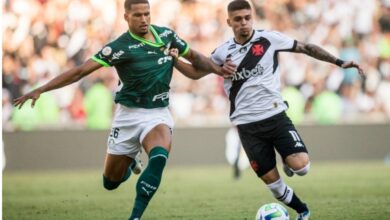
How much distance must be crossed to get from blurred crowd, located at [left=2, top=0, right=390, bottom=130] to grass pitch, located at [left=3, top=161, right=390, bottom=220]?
6.00 feet

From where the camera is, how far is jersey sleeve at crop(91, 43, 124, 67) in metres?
8.57

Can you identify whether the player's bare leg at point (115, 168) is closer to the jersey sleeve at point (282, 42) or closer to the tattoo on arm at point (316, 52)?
the jersey sleeve at point (282, 42)

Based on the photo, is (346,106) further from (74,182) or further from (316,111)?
(74,182)

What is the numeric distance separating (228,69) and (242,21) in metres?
0.55

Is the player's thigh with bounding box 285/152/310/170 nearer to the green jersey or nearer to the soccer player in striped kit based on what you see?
the soccer player in striped kit

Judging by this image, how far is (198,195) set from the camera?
1364cm

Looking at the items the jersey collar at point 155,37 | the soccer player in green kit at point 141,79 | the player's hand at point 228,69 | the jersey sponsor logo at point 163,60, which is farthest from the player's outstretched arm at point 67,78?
the player's hand at point 228,69

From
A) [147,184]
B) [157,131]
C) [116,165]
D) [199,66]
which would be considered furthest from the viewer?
[116,165]

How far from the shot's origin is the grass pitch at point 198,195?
10.4m

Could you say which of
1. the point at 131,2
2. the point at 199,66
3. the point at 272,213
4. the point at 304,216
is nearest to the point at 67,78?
the point at 131,2

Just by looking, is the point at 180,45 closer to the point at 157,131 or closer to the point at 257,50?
the point at 257,50

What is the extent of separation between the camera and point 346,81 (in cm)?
2230

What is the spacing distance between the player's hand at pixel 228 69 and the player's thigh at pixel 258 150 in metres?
0.61

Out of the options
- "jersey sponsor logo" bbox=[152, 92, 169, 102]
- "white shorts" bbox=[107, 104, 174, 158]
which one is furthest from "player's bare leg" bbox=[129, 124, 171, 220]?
"jersey sponsor logo" bbox=[152, 92, 169, 102]
